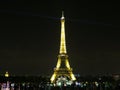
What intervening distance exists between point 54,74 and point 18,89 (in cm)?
2568

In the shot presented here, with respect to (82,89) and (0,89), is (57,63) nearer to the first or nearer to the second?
(82,89)

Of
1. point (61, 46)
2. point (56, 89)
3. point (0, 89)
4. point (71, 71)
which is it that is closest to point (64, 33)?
point (61, 46)

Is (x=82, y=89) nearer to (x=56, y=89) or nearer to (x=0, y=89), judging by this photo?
(x=56, y=89)

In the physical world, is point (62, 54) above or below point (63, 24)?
below

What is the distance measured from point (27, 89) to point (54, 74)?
A: 25600mm

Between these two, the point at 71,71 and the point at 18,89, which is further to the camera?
the point at 71,71

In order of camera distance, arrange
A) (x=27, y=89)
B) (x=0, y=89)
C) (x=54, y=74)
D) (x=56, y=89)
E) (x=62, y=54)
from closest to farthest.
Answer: (x=0, y=89) → (x=27, y=89) → (x=56, y=89) → (x=62, y=54) → (x=54, y=74)

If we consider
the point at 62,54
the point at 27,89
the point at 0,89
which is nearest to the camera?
the point at 0,89

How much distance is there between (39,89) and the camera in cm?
5562

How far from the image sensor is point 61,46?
2958 inches

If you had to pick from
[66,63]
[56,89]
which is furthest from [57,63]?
[56,89]

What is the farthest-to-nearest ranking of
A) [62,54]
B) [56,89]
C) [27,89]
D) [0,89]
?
[62,54] < [56,89] < [27,89] < [0,89]

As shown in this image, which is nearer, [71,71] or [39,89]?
[39,89]

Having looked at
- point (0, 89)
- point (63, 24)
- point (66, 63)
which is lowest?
point (0, 89)
